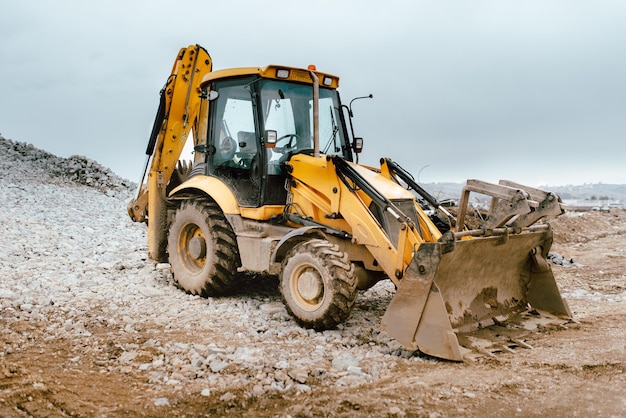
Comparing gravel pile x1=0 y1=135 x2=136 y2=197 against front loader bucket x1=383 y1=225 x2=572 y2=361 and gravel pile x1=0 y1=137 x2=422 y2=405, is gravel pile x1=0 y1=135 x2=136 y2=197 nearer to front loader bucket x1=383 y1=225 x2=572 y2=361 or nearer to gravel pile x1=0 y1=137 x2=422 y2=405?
gravel pile x1=0 y1=137 x2=422 y2=405

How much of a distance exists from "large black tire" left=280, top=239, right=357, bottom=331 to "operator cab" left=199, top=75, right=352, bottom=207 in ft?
3.81

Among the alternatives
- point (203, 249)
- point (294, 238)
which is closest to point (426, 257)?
point (294, 238)

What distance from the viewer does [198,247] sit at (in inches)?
294

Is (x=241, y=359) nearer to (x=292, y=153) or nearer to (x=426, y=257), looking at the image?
(x=426, y=257)

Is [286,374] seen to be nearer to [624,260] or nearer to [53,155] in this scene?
[624,260]

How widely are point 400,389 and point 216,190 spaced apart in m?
3.69

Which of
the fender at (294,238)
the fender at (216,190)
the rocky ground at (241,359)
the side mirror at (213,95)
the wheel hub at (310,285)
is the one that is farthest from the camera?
Answer: the side mirror at (213,95)

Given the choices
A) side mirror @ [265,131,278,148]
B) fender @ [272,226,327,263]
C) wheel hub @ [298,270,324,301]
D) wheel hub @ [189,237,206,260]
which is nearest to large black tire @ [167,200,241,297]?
wheel hub @ [189,237,206,260]

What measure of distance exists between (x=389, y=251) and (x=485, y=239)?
90 centimetres

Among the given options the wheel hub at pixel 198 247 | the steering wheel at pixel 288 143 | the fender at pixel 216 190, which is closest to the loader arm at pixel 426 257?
the steering wheel at pixel 288 143

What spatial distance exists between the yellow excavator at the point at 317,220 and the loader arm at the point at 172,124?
0.02 metres

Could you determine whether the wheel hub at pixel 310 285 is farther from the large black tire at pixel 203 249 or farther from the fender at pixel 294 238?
the large black tire at pixel 203 249

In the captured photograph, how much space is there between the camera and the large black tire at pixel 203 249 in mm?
7176

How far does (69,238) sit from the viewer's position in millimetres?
11422
